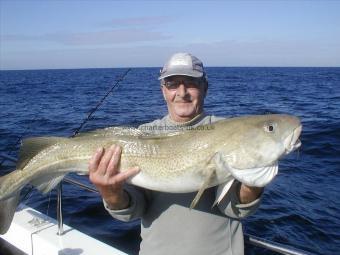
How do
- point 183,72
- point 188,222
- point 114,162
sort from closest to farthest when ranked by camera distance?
point 188,222 < point 114,162 < point 183,72

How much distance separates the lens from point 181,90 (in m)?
3.43

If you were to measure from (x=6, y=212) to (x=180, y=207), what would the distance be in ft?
5.15

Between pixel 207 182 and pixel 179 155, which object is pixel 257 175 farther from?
pixel 179 155

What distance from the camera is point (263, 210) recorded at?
8.16 m

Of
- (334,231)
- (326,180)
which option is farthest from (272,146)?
(326,180)

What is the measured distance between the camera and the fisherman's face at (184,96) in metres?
3.44

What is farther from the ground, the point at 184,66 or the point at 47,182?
the point at 184,66

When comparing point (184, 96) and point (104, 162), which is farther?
point (184, 96)

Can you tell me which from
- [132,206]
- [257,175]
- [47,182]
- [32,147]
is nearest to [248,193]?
[257,175]

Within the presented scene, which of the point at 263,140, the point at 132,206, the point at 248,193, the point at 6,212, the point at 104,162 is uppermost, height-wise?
the point at 263,140

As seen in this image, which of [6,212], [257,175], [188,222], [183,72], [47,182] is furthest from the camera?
Answer: [47,182]

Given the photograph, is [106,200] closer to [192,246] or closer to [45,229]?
[192,246]

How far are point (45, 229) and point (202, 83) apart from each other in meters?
Result: 2.59

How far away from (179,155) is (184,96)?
21.3 inches
